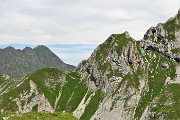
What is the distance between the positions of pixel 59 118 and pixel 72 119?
27.6 ft

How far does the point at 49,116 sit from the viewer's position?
155 metres

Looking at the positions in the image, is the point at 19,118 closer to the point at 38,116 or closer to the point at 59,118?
the point at 38,116

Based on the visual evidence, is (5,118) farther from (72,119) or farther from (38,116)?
(72,119)

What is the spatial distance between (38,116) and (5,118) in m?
14.1

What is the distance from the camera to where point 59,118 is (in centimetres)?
15625

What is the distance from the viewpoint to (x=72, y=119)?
533 feet

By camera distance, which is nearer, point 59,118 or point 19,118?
point 19,118

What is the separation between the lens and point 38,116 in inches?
5979

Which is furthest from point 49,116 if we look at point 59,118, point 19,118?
point 19,118

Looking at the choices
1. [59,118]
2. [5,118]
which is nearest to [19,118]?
[5,118]

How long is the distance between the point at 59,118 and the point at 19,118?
1985 centimetres

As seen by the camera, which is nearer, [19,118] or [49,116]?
[19,118]

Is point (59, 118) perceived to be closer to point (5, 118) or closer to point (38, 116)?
point (38, 116)

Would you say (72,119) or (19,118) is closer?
(19,118)
